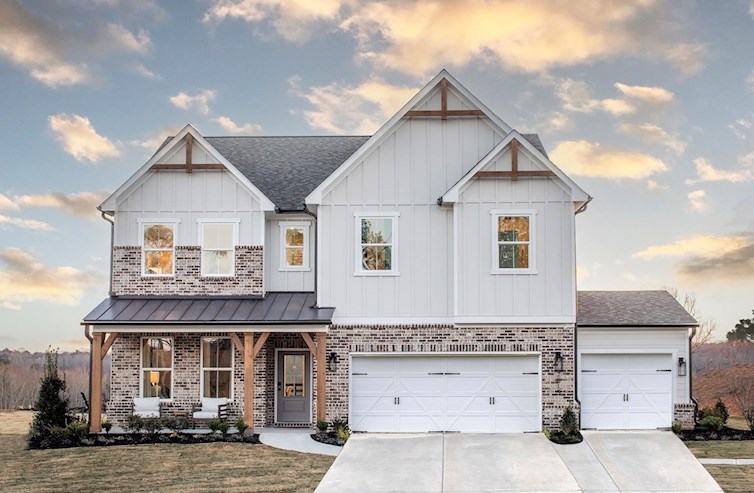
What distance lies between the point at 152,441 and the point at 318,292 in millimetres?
5662

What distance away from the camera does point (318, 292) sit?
20.5 m

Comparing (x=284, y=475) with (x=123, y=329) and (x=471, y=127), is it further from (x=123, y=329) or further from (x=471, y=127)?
(x=471, y=127)

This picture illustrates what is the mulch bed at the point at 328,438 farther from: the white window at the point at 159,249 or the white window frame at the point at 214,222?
the white window at the point at 159,249

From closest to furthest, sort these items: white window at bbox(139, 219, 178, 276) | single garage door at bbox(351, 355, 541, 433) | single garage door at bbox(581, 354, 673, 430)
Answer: single garage door at bbox(351, 355, 541, 433), single garage door at bbox(581, 354, 673, 430), white window at bbox(139, 219, 178, 276)

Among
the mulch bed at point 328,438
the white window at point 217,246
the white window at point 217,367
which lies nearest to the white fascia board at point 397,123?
the white window at point 217,246

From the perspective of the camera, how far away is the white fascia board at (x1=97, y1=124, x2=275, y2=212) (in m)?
21.6

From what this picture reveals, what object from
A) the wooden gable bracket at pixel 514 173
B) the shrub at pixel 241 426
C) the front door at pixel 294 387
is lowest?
the shrub at pixel 241 426

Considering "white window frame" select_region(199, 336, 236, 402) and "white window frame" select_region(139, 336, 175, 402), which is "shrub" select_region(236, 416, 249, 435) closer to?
"white window frame" select_region(199, 336, 236, 402)

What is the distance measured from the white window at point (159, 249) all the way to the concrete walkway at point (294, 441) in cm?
535

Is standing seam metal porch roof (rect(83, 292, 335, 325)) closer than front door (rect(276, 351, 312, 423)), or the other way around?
standing seam metal porch roof (rect(83, 292, 335, 325))

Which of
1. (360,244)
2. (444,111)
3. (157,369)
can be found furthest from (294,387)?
(444,111)

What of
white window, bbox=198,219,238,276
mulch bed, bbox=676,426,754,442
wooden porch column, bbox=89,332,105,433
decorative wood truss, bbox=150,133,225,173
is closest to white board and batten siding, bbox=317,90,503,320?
white window, bbox=198,219,238,276

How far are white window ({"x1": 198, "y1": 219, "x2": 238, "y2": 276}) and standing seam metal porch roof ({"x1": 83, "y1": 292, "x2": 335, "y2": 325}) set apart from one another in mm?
851

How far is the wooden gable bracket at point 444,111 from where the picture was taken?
67.9ft
